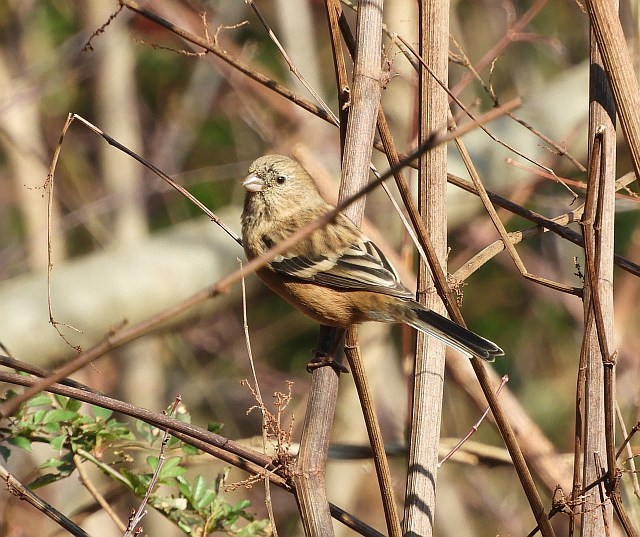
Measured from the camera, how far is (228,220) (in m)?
5.86

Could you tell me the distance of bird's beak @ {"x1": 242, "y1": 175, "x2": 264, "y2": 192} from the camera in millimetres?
3898

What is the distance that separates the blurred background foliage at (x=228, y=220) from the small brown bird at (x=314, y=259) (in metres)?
0.91

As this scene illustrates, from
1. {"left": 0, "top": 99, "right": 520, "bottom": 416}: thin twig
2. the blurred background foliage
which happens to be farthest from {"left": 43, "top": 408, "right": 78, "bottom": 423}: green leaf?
the blurred background foliage

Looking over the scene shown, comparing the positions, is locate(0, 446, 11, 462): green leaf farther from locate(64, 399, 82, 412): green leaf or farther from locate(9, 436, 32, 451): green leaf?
locate(64, 399, 82, 412): green leaf

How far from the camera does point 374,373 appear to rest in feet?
19.0

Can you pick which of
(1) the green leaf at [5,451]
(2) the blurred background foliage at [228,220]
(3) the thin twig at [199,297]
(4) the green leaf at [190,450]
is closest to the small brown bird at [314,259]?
(4) the green leaf at [190,450]

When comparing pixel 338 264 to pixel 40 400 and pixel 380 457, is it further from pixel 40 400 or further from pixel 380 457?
pixel 380 457

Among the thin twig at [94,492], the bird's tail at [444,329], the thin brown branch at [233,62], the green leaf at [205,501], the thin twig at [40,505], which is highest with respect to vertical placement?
the thin brown branch at [233,62]

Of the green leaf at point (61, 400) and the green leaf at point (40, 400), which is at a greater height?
the green leaf at point (61, 400)

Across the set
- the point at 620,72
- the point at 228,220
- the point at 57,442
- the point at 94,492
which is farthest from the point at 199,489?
the point at 228,220

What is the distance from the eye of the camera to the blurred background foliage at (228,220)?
218 inches

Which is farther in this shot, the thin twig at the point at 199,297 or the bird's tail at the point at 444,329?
the bird's tail at the point at 444,329

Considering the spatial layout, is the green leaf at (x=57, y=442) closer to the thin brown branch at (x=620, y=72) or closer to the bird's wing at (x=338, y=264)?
the bird's wing at (x=338, y=264)

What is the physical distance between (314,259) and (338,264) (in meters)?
0.11
